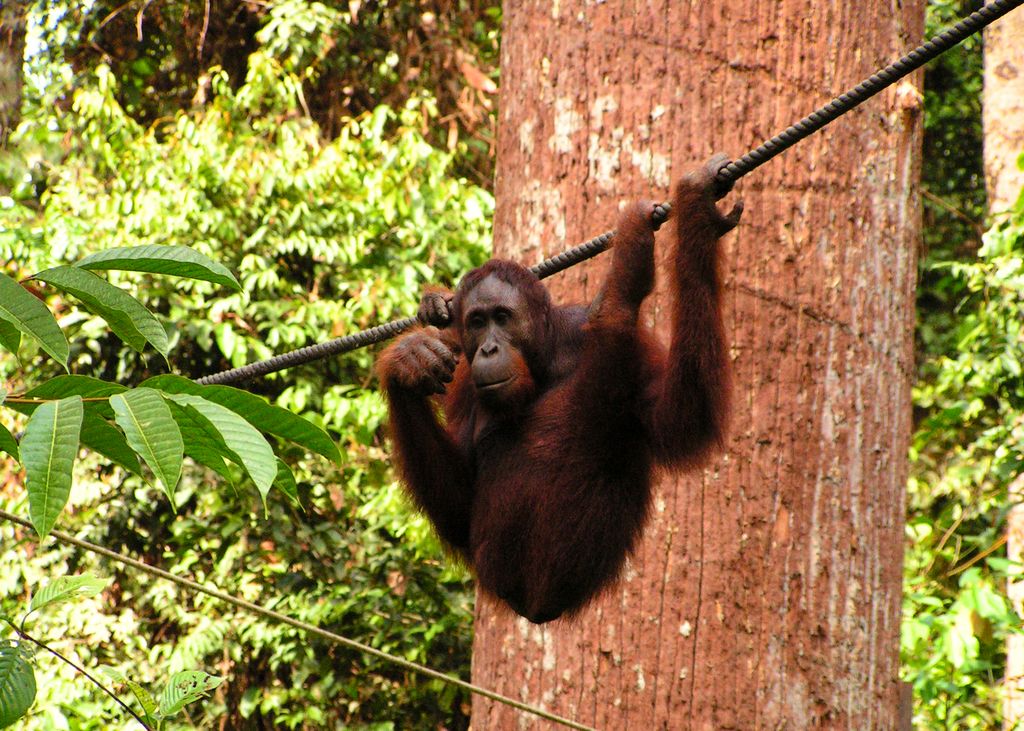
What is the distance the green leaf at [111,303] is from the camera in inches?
57.6

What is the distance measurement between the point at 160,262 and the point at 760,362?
2077 millimetres

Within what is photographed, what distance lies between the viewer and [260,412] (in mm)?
1608

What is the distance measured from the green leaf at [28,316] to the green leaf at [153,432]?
125 millimetres

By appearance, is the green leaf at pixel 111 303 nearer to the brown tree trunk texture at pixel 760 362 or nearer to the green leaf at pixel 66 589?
the green leaf at pixel 66 589

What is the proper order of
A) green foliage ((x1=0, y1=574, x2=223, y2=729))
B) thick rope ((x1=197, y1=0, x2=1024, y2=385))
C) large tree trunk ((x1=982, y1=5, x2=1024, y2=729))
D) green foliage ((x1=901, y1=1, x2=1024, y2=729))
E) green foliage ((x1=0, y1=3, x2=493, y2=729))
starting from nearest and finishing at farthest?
green foliage ((x1=0, y1=574, x2=223, y2=729)), thick rope ((x1=197, y1=0, x2=1024, y2=385)), green foliage ((x1=901, y1=1, x2=1024, y2=729)), green foliage ((x1=0, y1=3, x2=493, y2=729)), large tree trunk ((x1=982, y1=5, x2=1024, y2=729))

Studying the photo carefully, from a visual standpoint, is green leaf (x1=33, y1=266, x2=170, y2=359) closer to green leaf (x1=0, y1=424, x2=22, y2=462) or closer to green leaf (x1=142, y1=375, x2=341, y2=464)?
green leaf (x1=142, y1=375, x2=341, y2=464)

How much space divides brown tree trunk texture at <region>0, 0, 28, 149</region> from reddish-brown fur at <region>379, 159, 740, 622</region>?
6.39 metres

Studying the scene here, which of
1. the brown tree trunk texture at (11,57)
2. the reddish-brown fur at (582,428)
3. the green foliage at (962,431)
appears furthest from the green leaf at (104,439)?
the brown tree trunk texture at (11,57)

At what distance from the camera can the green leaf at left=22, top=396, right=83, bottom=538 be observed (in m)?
1.20

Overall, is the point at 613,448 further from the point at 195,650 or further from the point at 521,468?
the point at 195,650

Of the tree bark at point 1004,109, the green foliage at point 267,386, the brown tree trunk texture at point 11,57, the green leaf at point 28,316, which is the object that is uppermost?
the tree bark at point 1004,109

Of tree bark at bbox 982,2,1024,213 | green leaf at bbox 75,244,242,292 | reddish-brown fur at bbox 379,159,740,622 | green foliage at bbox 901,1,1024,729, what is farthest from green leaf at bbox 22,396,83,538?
tree bark at bbox 982,2,1024,213

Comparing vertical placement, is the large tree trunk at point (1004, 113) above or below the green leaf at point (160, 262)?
above

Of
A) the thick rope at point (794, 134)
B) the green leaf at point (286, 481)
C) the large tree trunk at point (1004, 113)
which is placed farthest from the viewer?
the large tree trunk at point (1004, 113)
